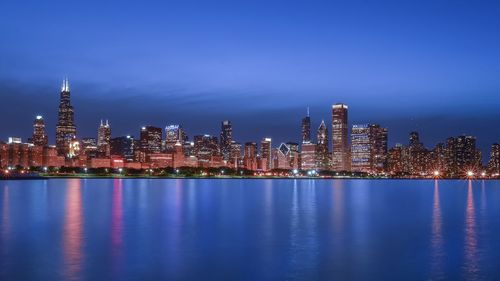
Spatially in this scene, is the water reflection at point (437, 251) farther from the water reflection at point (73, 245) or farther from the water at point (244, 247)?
the water reflection at point (73, 245)

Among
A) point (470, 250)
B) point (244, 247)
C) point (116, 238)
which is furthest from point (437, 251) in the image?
point (116, 238)

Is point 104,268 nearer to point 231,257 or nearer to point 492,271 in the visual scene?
point 231,257

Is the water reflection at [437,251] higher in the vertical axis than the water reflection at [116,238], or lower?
lower

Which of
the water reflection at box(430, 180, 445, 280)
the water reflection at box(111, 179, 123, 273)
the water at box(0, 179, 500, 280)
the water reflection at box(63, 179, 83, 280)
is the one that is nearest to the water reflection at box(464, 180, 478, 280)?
the water at box(0, 179, 500, 280)

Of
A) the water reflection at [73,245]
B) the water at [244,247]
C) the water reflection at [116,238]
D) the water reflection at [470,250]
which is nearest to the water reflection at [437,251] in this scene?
the water at [244,247]

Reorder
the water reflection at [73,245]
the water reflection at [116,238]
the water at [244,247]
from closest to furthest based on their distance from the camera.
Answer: the water reflection at [73,245]
the water at [244,247]
the water reflection at [116,238]

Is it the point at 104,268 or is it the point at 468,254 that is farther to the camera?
the point at 468,254

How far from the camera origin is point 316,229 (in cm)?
3812

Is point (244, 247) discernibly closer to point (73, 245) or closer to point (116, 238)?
point (116, 238)

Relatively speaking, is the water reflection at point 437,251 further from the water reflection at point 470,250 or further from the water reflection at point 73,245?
the water reflection at point 73,245

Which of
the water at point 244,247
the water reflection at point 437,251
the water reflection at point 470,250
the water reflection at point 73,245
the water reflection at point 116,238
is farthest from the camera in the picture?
the water reflection at point 116,238

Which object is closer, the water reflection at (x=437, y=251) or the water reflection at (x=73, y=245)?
the water reflection at (x=73, y=245)

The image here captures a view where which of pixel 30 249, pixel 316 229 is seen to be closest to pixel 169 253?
pixel 30 249

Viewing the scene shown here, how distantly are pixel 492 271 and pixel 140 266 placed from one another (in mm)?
13901
